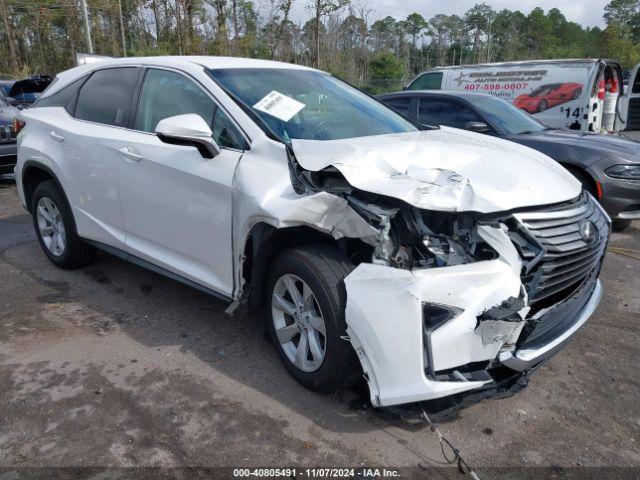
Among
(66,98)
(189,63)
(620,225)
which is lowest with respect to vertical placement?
(620,225)

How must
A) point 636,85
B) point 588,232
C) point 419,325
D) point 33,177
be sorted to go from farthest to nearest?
point 636,85 → point 33,177 → point 588,232 → point 419,325

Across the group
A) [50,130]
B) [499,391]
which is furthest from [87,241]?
[499,391]

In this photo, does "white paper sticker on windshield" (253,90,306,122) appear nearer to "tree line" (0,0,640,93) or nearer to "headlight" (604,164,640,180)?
"headlight" (604,164,640,180)

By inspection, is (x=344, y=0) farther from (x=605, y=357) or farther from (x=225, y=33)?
(x=605, y=357)

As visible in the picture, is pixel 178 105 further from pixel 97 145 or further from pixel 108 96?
pixel 108 96

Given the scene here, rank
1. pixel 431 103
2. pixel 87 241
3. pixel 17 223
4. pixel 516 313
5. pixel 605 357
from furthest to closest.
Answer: pixel 431 103, pixel 17 223, pixel 87 241, pixel 605 357, pixel 516 313

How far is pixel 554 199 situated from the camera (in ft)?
9.30

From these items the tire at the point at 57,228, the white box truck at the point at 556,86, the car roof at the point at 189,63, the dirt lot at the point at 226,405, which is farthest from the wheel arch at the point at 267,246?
the white box truck at the point at 556,86

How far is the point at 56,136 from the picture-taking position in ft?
14.9

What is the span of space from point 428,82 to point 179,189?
368 inches

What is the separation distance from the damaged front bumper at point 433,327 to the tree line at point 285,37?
18427 mm

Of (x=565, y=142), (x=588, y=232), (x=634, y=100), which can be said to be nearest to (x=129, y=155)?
(x=588, y=232)

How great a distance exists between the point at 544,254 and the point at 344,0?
19244 mm

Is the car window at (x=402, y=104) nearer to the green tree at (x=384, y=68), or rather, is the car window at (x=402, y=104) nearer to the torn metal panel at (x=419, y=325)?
the torn metal panel at (x=419, y=325)
